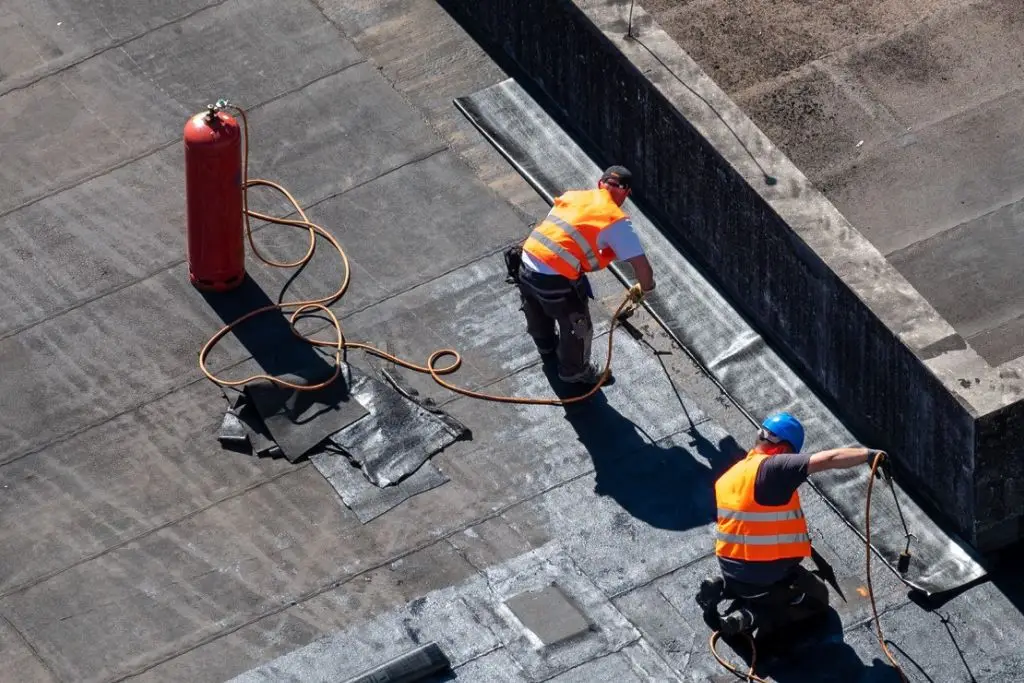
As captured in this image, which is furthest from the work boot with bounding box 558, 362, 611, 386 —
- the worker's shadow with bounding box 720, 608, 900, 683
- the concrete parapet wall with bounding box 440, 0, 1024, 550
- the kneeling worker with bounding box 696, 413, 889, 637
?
the worker's shadow with bounding box 720, 608, 900, 683

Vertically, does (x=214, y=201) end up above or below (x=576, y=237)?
below

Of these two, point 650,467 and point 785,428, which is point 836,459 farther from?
point 650,467

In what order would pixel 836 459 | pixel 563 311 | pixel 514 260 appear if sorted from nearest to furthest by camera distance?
pixel 836 459
pixel 563 311
pixel 514 260

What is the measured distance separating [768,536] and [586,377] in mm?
2129

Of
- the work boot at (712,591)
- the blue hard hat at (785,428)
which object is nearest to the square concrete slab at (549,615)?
the work boot at (712,591)

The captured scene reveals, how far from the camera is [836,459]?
10.4m

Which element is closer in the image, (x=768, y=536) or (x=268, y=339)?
(x=768, y=536)

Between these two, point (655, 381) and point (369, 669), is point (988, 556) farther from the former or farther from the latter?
point (369, 669)

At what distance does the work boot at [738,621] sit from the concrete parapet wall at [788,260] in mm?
1495

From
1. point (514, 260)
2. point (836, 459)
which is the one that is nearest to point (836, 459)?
point (836, 459)

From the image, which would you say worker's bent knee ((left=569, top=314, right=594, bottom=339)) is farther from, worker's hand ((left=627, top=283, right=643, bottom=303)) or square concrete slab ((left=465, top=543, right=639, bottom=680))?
square concrete slab ((left=465, top=543, right=639, bottom=680))

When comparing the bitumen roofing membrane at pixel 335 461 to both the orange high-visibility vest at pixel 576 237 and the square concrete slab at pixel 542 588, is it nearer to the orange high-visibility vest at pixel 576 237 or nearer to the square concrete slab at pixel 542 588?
the square concrete slab at pixel 542 588

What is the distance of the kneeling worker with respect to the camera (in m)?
10.4

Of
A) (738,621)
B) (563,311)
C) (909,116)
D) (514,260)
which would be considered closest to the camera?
(738,621)
